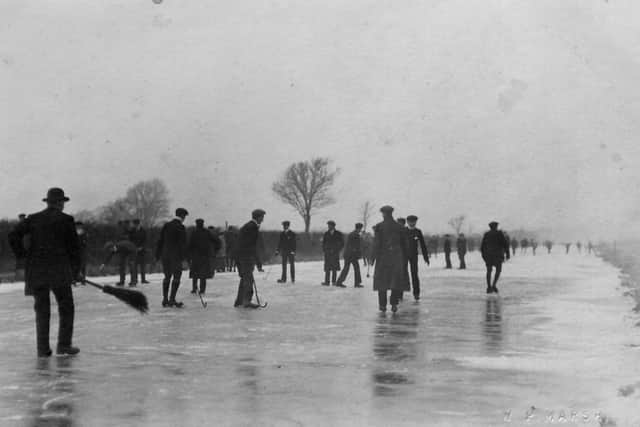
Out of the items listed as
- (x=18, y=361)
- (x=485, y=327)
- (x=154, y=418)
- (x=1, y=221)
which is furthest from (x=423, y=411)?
(x=1, y=221)

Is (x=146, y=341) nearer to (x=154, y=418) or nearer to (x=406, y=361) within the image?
(x=406, y=361)

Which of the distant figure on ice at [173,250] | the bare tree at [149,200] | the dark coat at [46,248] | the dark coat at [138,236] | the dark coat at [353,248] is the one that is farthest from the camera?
the bare tree at [149,200]

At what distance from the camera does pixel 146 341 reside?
444 inches

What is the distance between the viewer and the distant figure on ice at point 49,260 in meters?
9.54

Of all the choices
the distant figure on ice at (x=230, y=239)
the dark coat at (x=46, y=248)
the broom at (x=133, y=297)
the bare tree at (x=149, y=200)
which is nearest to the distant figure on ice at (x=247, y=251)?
the broom at (x=133, y=297)

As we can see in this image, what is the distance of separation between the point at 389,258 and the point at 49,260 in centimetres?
735

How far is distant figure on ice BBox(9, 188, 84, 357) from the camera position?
954 centimetres

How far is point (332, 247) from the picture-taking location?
82.4 feet

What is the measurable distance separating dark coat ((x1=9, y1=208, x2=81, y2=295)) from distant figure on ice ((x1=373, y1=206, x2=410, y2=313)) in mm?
6993

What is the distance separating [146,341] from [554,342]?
199 inches

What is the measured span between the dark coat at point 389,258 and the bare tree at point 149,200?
345ft

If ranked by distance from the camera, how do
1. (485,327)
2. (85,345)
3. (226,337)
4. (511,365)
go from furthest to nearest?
(485,327), (226,337), (85,345), (511,365)

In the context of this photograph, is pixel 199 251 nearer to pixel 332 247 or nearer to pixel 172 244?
pixel 172 244

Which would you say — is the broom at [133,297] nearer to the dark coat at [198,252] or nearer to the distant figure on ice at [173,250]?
the distant figure on ice at [173,250]
